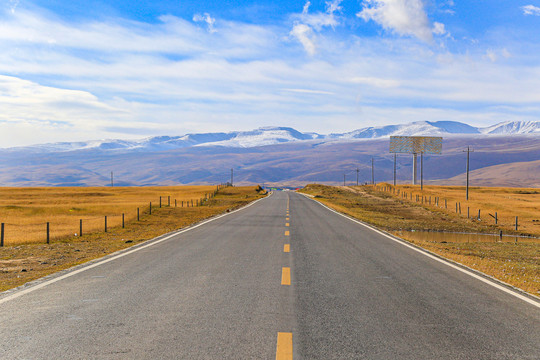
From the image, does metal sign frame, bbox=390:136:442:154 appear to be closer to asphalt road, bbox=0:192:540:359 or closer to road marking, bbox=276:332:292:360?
asphalt road, bbox=0:192:540:359

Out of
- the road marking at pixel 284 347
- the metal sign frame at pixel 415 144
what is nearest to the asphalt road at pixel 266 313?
the road marking at pixel 284 347

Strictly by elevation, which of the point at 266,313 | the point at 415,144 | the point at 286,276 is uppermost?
the point at 415,144

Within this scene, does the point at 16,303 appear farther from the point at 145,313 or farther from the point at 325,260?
the point at 325,260

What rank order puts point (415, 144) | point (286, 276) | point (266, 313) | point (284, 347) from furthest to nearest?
point (415, 144)
point (286, 276)
point (266, 313)
point (284, 347)

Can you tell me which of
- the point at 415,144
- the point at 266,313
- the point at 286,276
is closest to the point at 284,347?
the point at 266,313

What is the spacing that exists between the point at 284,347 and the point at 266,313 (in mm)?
1540

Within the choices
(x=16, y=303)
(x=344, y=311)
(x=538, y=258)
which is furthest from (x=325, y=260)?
(x=538, y=258)

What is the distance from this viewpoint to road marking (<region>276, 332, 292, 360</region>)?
5.30m

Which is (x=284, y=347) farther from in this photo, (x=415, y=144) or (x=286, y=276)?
(x=415, y=144)

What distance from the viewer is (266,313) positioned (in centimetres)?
713

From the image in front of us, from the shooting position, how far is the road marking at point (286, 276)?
9.50 meters

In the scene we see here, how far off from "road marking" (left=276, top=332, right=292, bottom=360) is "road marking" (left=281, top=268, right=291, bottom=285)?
11.0ft

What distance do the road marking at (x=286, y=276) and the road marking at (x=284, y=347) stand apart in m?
3.35

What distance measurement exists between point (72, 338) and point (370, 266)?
7713 mm
